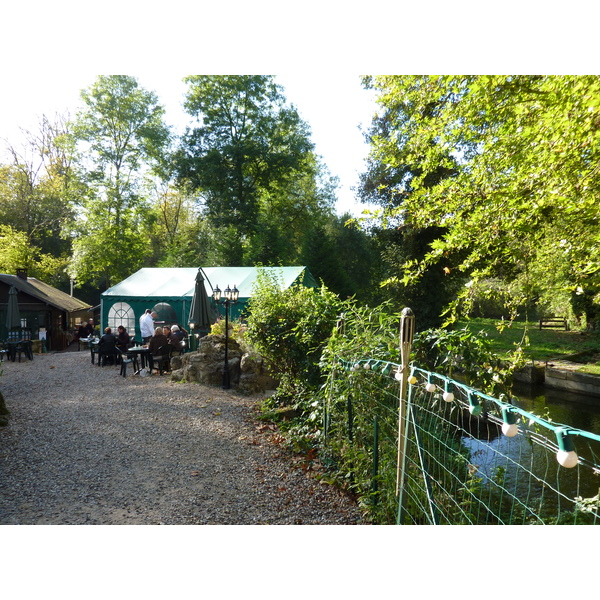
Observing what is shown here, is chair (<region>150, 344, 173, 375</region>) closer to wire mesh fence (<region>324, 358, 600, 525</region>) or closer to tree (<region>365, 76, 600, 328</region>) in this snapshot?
wire mesh fence (<region>324, 358, 600, 525</region>)

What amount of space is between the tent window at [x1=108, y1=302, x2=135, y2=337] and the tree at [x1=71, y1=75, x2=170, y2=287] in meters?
7.16

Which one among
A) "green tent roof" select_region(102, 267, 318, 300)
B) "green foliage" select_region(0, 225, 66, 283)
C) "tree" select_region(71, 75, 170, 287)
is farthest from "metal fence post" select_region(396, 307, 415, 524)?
"green foliage" select_region(0, 225, 66, 283)

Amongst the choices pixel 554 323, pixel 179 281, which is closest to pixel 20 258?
pixel 179 281

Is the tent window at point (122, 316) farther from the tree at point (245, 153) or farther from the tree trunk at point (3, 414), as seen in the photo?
the tree trunk at point (3, 414)

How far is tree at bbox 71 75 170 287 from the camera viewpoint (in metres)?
17.9

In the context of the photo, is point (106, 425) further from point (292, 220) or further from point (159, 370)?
point (292, 220)

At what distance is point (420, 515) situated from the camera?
264 centimetres

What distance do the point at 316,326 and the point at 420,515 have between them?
7.67 ft

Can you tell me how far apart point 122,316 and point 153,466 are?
33.8 feet

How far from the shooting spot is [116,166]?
1906cm

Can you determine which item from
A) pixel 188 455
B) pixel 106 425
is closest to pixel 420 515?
pixel 188 455

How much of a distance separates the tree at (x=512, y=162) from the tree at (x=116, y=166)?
56.8ft
